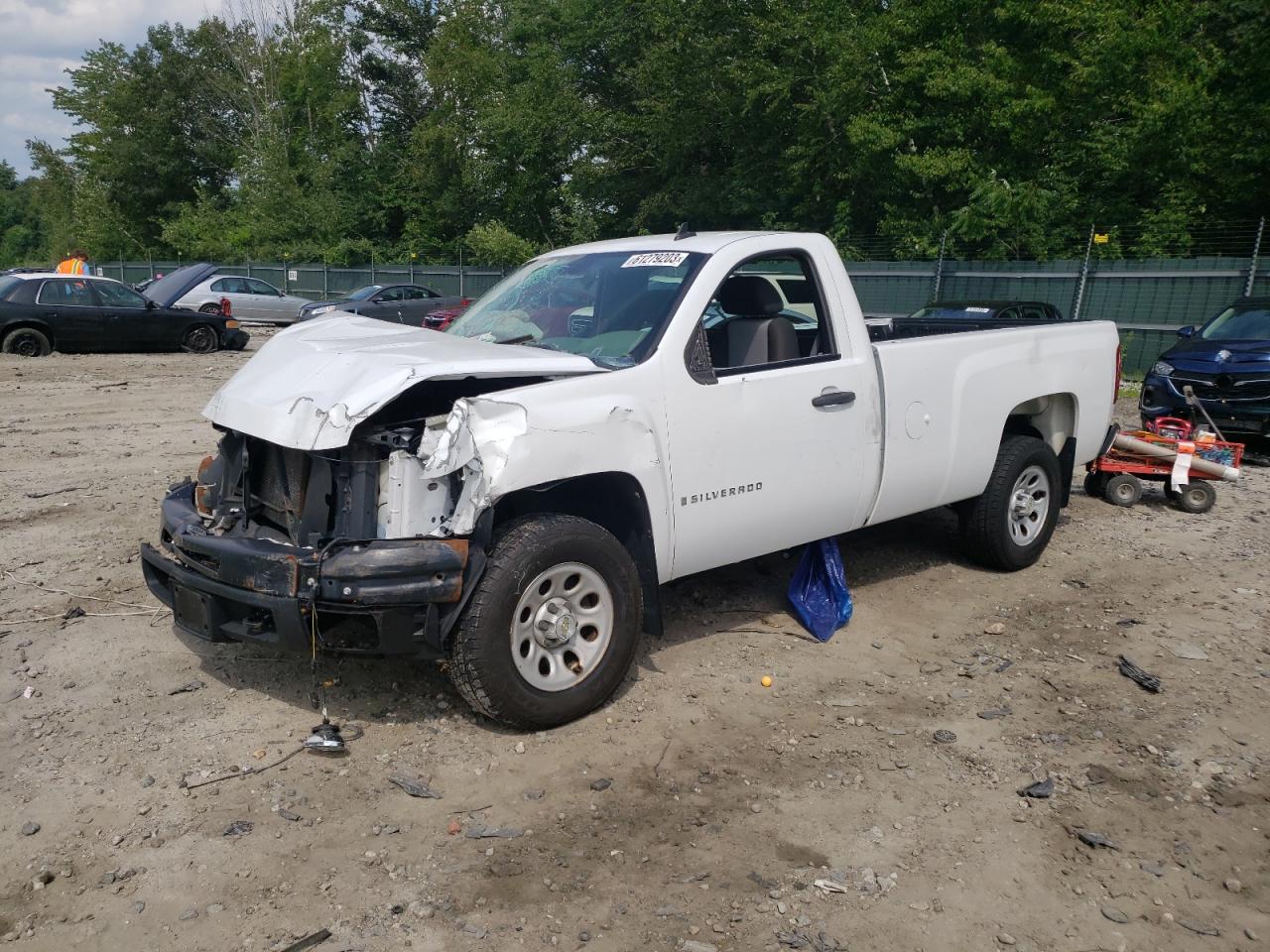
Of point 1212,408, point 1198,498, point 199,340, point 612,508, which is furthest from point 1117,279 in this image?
point 612,508

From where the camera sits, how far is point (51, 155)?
69.9 metres

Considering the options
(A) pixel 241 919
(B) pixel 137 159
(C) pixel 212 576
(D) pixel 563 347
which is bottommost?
(A) pixel 241 919

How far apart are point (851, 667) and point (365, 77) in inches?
1818

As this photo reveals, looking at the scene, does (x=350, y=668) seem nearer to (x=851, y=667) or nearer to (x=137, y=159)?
(x=851, y=667)

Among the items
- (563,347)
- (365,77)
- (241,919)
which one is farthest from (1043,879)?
(365,77)

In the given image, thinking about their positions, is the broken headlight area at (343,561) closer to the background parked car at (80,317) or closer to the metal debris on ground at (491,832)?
the metal debris on ground at (491,832)

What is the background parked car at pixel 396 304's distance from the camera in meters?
23.2

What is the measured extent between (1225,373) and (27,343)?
17.7m

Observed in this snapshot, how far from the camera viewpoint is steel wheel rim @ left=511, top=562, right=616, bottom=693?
13.3 ft

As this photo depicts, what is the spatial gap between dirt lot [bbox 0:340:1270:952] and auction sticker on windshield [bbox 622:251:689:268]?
192 centimetres

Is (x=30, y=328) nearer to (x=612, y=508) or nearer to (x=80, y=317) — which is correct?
(x=80, y=317)

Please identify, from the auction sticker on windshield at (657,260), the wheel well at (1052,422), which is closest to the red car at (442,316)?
the wheel well at (1052,422)

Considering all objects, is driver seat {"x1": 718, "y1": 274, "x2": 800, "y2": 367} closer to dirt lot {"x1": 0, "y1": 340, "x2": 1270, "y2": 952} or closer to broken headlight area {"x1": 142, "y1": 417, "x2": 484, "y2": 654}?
dirt lot {"x1": 0, "y1": 340, "x2": 1270, "y2": 952}

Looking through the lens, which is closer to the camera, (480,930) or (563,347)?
(480,930)
